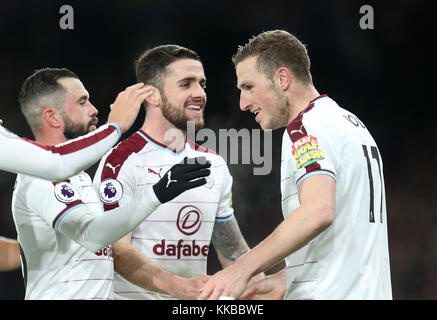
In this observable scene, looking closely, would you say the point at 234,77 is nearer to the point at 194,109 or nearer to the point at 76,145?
the point at 194,109

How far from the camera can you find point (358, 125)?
2445 millimetres

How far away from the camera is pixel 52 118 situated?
318 cm

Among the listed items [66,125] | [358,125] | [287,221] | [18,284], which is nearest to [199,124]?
[66,125]

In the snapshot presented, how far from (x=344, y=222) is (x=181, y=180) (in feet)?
2.43

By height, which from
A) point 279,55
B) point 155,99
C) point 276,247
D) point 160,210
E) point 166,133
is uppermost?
point 279,55

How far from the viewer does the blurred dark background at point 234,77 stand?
5719mm

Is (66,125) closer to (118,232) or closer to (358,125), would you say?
(118,232)

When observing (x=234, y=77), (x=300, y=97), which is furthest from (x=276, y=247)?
(x=234, y=77)

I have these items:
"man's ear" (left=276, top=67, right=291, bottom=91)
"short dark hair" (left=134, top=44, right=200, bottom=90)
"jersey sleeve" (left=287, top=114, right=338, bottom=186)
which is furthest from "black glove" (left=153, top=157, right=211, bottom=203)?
"short dark hair" (left=134, top=44, right=200, bottom=90)

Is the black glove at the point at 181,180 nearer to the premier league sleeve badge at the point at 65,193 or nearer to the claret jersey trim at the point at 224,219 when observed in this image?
the premier league sleeve badge at the point at 65,193

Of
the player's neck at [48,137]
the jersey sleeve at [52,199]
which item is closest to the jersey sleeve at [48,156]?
the jersey sleeve at [52,199]

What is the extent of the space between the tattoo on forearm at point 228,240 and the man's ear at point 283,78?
1.20m

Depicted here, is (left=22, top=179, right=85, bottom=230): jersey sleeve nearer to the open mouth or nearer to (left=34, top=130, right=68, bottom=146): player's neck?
(left=34, top=130, right=68, bottom=146): player's neck

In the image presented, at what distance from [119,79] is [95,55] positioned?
1.27 ft
